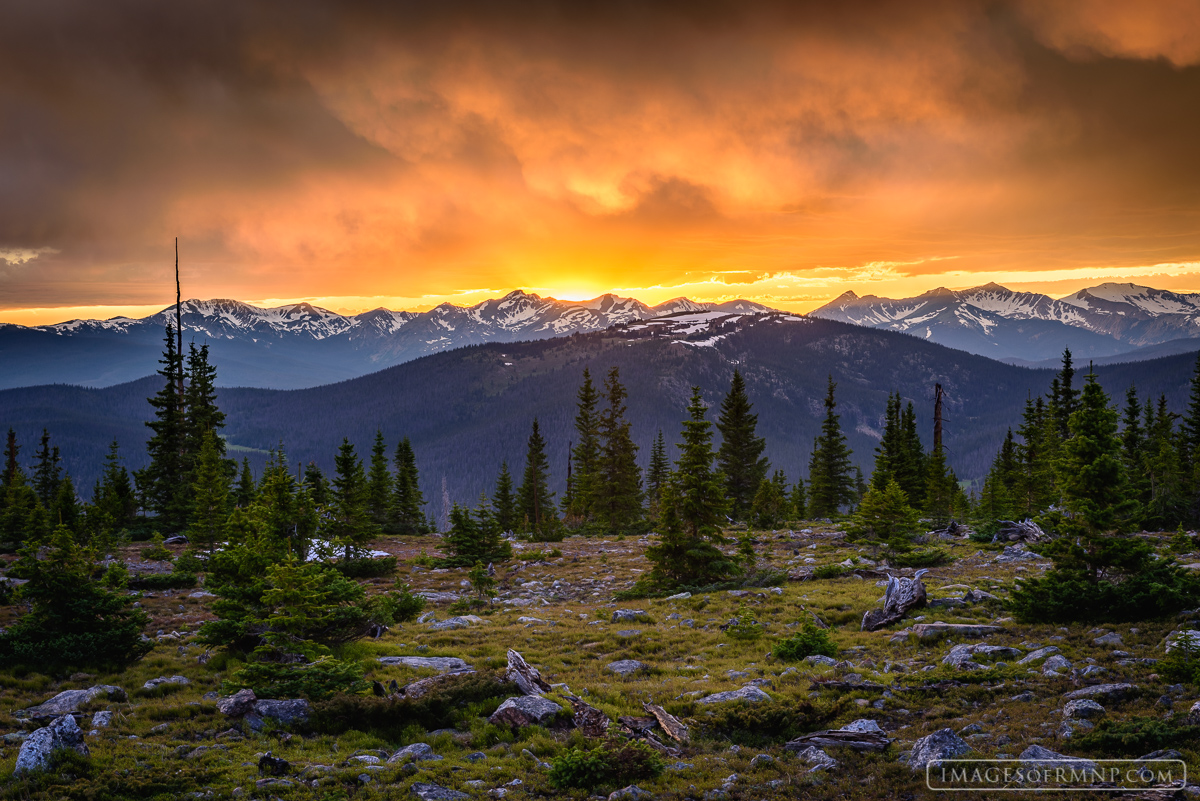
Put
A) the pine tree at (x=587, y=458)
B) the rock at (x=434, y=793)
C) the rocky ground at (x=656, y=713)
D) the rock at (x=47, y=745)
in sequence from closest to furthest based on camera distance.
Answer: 1. the rock at (x=47, y=745)
2. the rock at (x=434, y=793)
3. the rocky ground at (x=656, y=713)
4. the pine tree at (x=587, y=458)

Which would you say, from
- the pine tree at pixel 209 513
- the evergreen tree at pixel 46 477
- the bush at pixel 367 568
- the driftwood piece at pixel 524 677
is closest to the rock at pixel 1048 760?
the driftwood piece at pixel 524 677

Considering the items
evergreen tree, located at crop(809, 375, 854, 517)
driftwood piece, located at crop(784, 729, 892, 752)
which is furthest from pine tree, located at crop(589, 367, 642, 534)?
driftwood piece, located at crop(784, 729, 892, 752)

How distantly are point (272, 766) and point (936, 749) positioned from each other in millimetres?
10184

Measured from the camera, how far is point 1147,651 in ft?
39.3

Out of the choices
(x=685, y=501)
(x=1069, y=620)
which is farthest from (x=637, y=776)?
(x=685, y=501)

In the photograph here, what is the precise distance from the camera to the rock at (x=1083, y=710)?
31.1 feet

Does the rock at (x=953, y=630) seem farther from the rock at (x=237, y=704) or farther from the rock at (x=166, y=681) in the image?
the rock at (x=166, y=681)

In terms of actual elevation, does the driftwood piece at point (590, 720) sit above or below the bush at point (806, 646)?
above

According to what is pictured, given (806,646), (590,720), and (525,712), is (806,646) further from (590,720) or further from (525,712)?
(525,712)

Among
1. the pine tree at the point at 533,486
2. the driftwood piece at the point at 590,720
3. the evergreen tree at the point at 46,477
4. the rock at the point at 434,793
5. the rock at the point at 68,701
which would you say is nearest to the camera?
the rock at the point at 434,793

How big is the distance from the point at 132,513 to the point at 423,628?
137 ft

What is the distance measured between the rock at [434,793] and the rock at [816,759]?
5383mm

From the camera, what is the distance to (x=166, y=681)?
1316 centimetres

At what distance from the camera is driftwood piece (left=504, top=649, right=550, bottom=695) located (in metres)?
12.8
